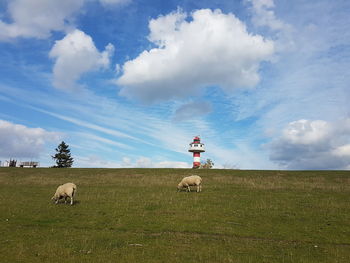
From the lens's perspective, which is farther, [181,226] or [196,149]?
[196,149]

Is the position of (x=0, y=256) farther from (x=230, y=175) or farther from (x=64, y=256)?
(x=230, y=175)

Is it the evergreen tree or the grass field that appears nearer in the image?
the grass field

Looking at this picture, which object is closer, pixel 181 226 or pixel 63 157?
pixel 181 226

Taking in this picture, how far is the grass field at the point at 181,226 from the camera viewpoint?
41.6ft

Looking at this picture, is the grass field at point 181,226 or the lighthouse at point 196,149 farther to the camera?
the lighthouse at point 196,149

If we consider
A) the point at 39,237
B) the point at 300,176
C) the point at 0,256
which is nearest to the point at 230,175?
the point at 300,176

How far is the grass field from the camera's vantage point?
12.7 meters

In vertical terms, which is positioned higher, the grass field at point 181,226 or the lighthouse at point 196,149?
the lighthouse at point 196,149

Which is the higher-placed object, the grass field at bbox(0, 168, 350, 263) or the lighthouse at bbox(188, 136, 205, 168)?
the lighthouse at bbox(188, 136, 205, 168)

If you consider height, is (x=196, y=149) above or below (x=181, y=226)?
above

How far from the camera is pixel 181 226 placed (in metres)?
17.6

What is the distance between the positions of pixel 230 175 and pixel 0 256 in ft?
120

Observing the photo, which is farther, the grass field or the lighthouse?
the lighthouse

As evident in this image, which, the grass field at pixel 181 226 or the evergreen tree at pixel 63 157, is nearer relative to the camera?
the grass field at pixel 181 226
